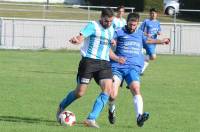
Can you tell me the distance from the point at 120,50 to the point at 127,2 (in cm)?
4443

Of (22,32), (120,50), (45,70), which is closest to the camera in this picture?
(120,50)

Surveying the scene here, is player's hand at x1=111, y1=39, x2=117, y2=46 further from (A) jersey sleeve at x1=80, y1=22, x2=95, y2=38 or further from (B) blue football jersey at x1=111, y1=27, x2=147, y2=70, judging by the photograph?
(A) jersey sleeve at x1=80, y1=22, x2=95, y2=38

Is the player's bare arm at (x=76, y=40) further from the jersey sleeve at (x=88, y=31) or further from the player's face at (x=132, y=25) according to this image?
the player's face at (x=132, y=25)

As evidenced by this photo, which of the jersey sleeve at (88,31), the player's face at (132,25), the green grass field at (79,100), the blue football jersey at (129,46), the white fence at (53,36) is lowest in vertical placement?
the green grass field at (79,100)

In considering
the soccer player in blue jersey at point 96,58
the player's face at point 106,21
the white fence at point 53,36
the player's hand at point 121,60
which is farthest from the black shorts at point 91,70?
the white fence at point 53,36

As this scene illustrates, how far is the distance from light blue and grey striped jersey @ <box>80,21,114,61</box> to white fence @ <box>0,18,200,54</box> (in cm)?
2314

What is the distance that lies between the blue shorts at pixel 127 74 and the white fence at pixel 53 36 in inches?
895

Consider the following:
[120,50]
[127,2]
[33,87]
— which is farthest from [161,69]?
[127,2]

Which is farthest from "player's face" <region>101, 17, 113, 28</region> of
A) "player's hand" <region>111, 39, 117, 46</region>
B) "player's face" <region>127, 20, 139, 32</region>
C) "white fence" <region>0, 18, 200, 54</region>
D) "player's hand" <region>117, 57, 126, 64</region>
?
"white fence" <region>0, 18, 200, 54</region>

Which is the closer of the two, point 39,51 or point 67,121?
point 67,121

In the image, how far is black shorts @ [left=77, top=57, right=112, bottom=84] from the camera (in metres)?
11.6

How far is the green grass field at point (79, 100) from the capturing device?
1171cm

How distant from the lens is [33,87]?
17641mm

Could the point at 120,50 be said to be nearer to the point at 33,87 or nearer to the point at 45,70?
the point at 33,87
